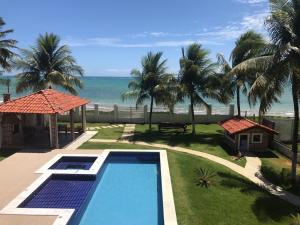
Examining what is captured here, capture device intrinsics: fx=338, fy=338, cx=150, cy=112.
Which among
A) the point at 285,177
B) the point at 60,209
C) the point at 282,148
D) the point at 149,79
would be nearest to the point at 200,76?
the point at 149,79

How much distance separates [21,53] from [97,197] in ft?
55.8

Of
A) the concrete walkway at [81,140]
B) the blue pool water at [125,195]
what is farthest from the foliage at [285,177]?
the concrete walkway at [81,140]

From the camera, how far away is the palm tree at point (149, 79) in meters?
26.0

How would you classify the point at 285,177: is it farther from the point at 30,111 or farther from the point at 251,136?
the point at 30,111

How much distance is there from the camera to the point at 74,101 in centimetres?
2284

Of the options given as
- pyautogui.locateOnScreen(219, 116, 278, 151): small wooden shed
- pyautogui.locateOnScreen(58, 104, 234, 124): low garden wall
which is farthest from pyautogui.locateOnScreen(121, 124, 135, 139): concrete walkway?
pyautogui.locateOnScreen(219, 116, 278, 151): small wooden shed

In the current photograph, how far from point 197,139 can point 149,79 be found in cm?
600

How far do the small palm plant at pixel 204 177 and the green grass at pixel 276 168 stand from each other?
2714 mm

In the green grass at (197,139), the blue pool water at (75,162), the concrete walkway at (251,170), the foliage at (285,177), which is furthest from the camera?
the green grass at (197,139)

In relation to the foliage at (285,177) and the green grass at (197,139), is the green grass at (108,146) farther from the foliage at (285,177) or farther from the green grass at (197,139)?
the foliage at (285,177)

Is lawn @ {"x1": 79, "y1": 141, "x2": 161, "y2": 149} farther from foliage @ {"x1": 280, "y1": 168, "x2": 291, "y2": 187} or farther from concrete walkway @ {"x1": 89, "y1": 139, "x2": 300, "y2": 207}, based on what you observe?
foliage @ {"x1": 280, "y1": 168, "x2": 291, "y2": 187}

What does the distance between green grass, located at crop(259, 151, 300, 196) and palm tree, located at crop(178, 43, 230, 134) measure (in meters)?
6.48

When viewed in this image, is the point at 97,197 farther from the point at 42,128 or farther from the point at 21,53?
the point at 21,53

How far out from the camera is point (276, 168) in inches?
675
